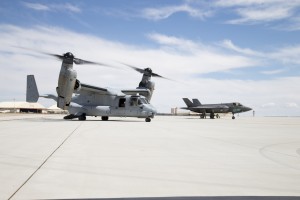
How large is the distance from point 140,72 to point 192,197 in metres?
30.2

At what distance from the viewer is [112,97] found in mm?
30297

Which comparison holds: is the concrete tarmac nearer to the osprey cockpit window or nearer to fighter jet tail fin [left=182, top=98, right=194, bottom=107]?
the osprey cockpit window

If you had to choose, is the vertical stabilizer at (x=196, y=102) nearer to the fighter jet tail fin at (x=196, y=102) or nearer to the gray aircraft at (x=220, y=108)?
the fighter jet tail fin at (x=196, y=102)

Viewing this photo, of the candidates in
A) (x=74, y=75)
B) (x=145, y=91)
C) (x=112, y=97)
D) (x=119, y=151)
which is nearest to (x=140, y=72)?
(x=145, y=91)

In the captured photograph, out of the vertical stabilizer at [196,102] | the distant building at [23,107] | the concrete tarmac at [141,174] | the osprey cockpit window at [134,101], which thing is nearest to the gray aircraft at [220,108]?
the vertical stabilizer at [196,102]

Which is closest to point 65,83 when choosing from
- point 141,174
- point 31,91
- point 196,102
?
point 31,91

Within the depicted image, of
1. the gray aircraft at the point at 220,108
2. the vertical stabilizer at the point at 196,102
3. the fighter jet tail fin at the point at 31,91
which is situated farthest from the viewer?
the vertical stabilizer at the point at 196,102

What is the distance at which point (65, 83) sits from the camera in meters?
24.4

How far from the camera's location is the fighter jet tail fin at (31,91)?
3172 centimetres

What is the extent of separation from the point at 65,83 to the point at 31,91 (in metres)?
9.18

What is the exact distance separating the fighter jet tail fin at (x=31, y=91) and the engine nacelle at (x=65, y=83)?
8270 millimetres

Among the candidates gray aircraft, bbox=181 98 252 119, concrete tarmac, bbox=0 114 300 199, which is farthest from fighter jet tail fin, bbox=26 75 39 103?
gray aircraft, bbox=181 98 252 119

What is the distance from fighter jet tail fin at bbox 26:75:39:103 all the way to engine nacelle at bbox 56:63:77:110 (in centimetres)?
827

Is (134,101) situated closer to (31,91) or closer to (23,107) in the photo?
(31,91)
